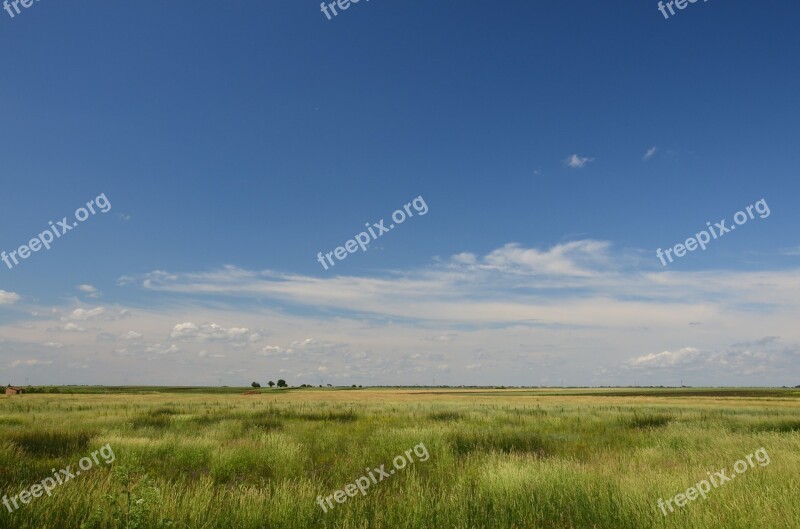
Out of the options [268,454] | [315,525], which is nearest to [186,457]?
[268,454]

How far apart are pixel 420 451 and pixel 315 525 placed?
6.58 meters

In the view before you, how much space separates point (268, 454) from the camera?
10.8 m

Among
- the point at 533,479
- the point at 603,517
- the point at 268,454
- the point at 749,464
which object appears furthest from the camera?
the point at 268,454

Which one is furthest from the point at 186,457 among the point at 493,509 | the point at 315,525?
the point at 493,509

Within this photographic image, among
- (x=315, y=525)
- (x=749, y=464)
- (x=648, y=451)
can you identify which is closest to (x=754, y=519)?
(x=749, y=464)

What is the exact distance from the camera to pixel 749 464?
8852 mm

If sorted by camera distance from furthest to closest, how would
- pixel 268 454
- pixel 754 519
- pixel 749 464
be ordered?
pixel 268 454 → pixel 749 464 → pixel 754 519

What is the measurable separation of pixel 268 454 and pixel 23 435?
8513 millimetres

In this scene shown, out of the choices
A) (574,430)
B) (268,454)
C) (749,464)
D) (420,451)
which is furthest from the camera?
(574,430)

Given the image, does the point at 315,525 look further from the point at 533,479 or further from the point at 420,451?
the point at 420,451

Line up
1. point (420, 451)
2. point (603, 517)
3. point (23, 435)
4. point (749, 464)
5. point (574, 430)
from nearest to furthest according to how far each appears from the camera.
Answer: point (603, 517) → point (749, 464) → point (420, 451) → point (23, 435) → point (574, 430)

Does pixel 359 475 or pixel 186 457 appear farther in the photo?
pixel 186 457

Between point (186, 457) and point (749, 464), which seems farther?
point (186, 457)

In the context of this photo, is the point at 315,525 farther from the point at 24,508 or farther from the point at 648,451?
the point at 648,451
